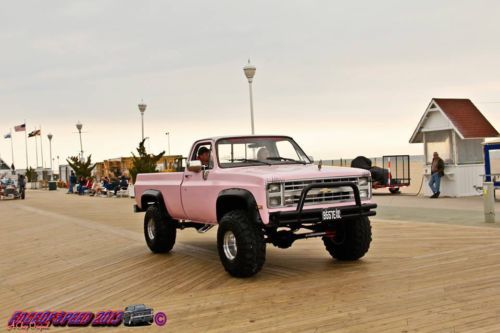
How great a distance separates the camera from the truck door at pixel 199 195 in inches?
339

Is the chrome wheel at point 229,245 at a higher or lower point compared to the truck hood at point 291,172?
lower

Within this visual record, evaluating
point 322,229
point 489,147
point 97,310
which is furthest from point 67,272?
point 489,147

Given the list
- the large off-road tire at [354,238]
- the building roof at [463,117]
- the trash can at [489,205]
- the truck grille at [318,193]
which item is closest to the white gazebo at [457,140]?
the building roof at [463,117]

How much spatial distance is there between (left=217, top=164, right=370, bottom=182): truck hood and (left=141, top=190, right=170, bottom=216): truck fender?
→ 83.0 inches

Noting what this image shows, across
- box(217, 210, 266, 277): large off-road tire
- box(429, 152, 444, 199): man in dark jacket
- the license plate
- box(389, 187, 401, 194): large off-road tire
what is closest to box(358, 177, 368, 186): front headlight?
the license plate

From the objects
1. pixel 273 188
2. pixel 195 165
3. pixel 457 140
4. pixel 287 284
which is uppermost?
pixel 457 140

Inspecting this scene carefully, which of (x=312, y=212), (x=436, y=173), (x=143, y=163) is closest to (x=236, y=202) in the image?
(x=312, y=212)

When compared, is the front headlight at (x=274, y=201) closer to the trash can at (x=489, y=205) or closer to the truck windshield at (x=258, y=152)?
the truck windshield at (x=258, y=152)

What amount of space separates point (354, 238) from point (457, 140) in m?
14.3

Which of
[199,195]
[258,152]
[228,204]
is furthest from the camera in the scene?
[258,152]

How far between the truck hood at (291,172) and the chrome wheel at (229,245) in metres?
0.87

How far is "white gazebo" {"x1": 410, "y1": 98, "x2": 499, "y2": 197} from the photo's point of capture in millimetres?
21172

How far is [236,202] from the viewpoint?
810 centimetres

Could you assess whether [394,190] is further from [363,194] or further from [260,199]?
[260,199]
